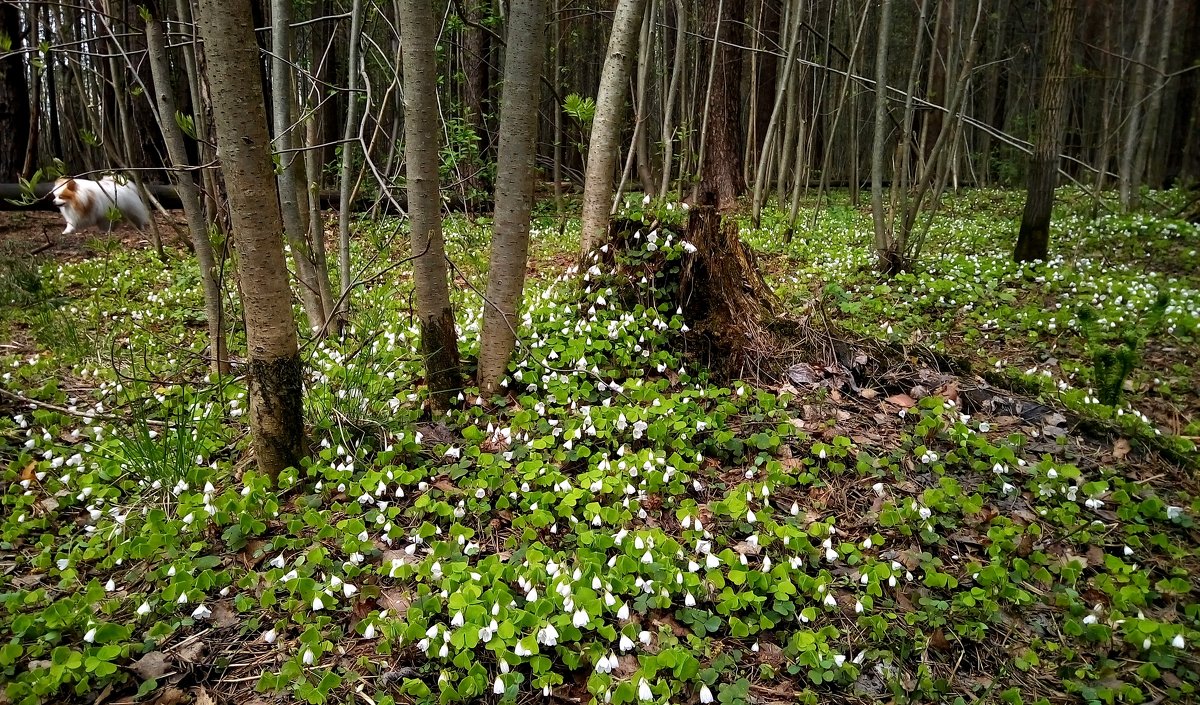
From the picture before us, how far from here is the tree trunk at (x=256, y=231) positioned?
97.4 inches

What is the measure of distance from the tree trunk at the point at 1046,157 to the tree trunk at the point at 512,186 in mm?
6754

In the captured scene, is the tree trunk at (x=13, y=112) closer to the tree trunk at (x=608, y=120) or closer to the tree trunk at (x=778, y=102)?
the tree trunk at (x=608, y=120)

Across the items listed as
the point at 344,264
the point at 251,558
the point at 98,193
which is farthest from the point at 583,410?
the point at 98,193

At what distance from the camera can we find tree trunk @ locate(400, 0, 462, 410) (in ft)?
10.5

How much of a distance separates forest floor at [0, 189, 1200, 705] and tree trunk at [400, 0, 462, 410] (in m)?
0.23

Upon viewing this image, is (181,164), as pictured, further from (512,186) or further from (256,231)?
(512,186)

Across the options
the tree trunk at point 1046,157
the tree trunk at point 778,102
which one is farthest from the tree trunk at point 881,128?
the tree trunk at point 1046,157

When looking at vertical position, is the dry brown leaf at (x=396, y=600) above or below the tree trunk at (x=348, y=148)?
below

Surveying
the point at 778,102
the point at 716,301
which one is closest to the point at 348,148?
the point at 716,301

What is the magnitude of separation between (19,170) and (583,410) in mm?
11362

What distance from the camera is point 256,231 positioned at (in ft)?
8.71

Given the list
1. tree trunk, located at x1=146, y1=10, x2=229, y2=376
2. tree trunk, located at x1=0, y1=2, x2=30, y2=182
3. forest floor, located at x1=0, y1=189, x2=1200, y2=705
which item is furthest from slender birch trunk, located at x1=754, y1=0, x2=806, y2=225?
tree trunk, located at x1=0, y1=2, x2=30, y2=182

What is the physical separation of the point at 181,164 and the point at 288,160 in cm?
107

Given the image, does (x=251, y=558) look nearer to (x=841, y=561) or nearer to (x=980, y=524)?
(x=841, y=561)
